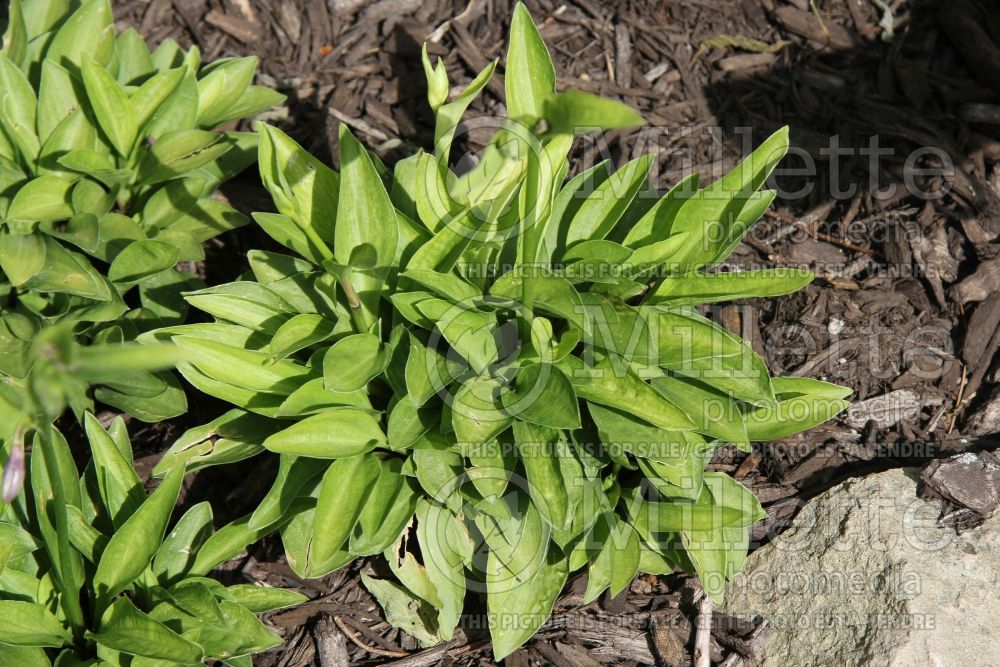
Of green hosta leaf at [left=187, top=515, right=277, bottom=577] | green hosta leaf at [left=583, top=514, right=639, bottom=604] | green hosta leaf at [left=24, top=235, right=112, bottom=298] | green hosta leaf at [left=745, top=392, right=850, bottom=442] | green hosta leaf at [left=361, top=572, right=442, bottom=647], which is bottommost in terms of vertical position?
green hosta leaf at [left=361, top=572, right=442, bottom=647]

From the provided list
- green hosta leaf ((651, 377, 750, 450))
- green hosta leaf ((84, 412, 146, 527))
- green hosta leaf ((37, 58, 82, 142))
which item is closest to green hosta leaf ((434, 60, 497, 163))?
green hosta leaf ((651, 377, 750, 450))

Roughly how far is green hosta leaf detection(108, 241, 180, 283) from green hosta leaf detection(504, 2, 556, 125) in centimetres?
138

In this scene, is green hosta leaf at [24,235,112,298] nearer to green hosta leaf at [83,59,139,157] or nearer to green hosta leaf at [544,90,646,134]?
green hosta leaf at [83,59,139,157]

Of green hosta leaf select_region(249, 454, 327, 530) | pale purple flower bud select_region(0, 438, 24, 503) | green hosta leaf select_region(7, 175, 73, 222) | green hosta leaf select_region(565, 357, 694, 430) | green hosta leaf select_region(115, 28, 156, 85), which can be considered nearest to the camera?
pale purple flower bud select_region(0, 438, 24, 503)

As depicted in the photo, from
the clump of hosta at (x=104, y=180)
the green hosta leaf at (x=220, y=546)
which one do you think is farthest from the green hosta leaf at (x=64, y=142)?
the green hosta leaf at (x=220, y=546)

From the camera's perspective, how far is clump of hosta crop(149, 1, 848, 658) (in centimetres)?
275

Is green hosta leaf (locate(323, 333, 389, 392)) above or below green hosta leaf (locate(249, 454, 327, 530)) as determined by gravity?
above

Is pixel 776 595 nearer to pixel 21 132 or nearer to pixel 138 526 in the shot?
pixel 138 526

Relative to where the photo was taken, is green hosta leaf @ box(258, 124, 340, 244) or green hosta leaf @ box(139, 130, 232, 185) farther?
green hosta leaf @ box(139, 130, 232, 185)

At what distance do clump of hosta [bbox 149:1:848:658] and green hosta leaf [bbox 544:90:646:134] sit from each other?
789 mm

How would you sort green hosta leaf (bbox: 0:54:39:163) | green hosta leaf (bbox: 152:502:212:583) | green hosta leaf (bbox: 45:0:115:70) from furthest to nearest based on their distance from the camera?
green hosta leaf (bbox: 45:0:115:70) → green hosta leaf (bbox: 0:54:39:163) → green hosta leaf (bbox: 152:502:212:583)

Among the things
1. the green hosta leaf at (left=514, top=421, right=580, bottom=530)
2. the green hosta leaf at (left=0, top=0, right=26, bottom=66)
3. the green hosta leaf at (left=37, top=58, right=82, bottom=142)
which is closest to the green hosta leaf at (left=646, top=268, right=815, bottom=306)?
the green hosta leaf at (left=514, top=421, right=580, bottom=530)

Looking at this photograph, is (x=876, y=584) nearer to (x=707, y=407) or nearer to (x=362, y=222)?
(x=707, y=407)

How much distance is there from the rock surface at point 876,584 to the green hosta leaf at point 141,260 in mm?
2318
